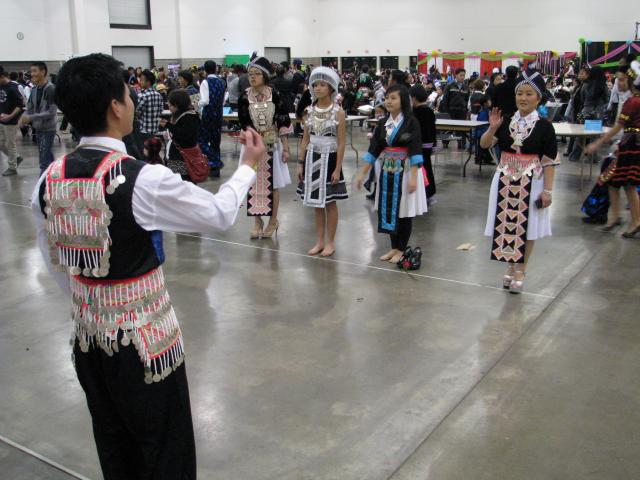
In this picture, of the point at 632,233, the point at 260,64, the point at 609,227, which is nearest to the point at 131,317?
the point at 260,64

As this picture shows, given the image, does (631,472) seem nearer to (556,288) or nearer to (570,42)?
(556,288)

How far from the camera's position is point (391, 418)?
2904 millimetres

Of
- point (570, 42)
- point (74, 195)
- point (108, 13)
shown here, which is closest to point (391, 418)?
point (74, 195)

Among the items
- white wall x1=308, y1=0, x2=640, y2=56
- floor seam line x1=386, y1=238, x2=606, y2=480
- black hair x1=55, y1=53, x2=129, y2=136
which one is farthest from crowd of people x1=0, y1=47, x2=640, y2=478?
white wall x1=308, y1=0, x2=640, y2=56

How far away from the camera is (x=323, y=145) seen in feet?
16.6

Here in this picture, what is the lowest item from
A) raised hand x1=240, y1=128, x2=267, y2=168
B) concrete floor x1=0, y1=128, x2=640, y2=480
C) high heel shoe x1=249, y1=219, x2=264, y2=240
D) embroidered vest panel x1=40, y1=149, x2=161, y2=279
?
concrete floor x1=0, y1=128, x2=640, y2=480

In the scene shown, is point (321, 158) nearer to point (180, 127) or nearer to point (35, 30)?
point (180, 127)

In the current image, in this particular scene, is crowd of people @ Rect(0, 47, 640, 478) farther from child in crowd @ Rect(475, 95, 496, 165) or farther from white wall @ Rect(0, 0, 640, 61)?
white wall @ Rect(0, 0, 640, 61)

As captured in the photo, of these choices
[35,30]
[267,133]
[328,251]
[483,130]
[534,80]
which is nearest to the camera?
[534,80]

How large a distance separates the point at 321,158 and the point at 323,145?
0.36 feet

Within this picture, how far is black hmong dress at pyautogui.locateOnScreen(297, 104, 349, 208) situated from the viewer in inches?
197

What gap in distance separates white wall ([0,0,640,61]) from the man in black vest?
65.1 feet

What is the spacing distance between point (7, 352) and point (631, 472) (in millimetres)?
3268

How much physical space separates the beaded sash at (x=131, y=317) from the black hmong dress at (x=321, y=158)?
3.39m
